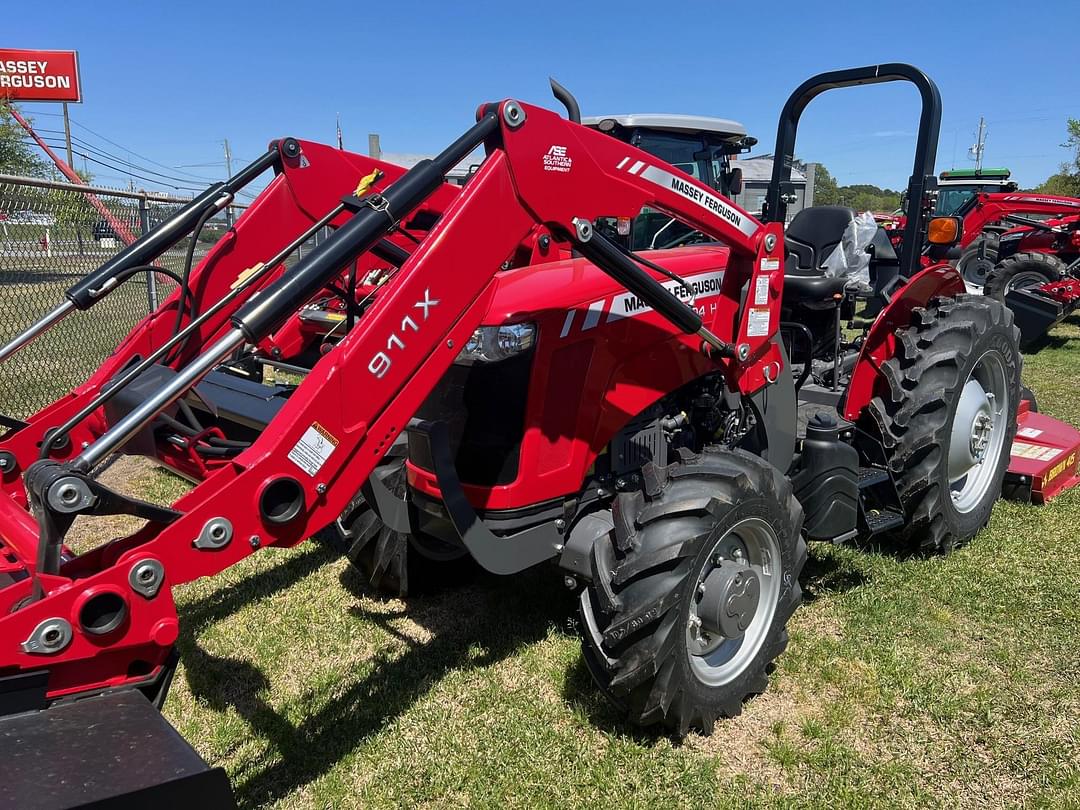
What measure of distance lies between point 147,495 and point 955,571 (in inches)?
198

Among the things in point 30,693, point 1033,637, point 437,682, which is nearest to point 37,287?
point 437,682

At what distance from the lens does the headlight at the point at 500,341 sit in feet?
8.95

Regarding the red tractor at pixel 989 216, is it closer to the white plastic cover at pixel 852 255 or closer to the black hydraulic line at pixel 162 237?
the white plastic cover at pixel 852 255

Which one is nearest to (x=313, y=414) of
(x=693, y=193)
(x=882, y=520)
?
(x=693, y=193)

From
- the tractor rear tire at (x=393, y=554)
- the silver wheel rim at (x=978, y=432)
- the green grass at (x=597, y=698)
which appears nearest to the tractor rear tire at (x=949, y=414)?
the silver wheel rim at (x=978, y=432)

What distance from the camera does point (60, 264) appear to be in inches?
289

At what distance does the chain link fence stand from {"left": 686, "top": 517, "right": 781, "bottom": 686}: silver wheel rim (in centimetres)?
434

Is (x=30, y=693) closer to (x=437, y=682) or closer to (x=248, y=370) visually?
(x=437, y=682)

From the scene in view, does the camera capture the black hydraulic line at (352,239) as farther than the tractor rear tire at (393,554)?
No

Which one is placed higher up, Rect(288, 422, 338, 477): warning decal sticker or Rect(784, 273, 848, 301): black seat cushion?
Rect(784, 273, 848, 301): black seat cushion

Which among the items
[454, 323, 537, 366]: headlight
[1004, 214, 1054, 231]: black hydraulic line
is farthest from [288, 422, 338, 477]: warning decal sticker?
[1004, 214, 1054, 231]: black hydraulic line

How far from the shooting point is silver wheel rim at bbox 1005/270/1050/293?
10.5 m

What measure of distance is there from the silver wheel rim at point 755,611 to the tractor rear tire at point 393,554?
1.11m

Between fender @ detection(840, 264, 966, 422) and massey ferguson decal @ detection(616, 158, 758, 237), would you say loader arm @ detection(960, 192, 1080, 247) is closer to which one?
fender @ detection(840, 264, 966, 422)
